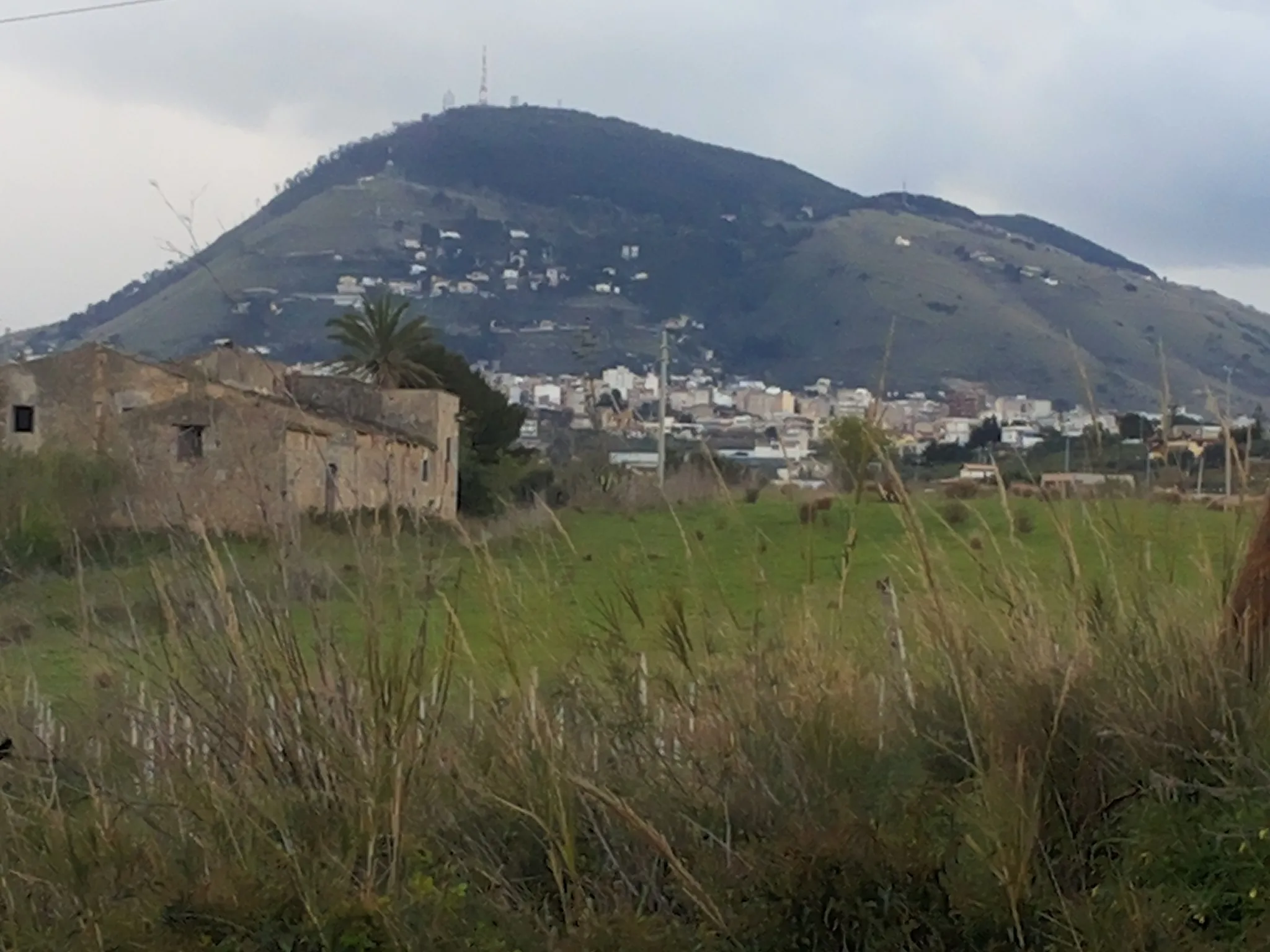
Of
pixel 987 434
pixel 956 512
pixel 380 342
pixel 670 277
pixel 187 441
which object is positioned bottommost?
pixel 187 441

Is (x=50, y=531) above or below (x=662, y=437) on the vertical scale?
below

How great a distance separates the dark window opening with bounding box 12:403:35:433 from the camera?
3500cm

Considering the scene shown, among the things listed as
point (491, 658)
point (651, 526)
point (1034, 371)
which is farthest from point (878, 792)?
point (1034, 371)

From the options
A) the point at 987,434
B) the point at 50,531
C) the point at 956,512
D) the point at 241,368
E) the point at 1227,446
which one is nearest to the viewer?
the point at 1227,446

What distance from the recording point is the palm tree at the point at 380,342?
1606 inches

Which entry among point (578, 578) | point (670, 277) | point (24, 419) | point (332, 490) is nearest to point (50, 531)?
point (578, 578)

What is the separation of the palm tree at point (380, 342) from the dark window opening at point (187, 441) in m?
9.81

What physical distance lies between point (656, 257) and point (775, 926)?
10747cm

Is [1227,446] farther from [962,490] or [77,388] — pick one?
[77,388]

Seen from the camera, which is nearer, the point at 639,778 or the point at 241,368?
the point at 639,778

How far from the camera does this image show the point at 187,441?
1193 inches

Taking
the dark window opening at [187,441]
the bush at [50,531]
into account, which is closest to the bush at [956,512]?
the bush at [50,531]

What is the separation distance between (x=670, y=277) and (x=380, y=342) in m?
63.3

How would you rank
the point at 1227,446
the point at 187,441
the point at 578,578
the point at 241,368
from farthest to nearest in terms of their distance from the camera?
the point at 187,441 < the point at 241,368 < the point at 578,578 < the point at 1227,446
